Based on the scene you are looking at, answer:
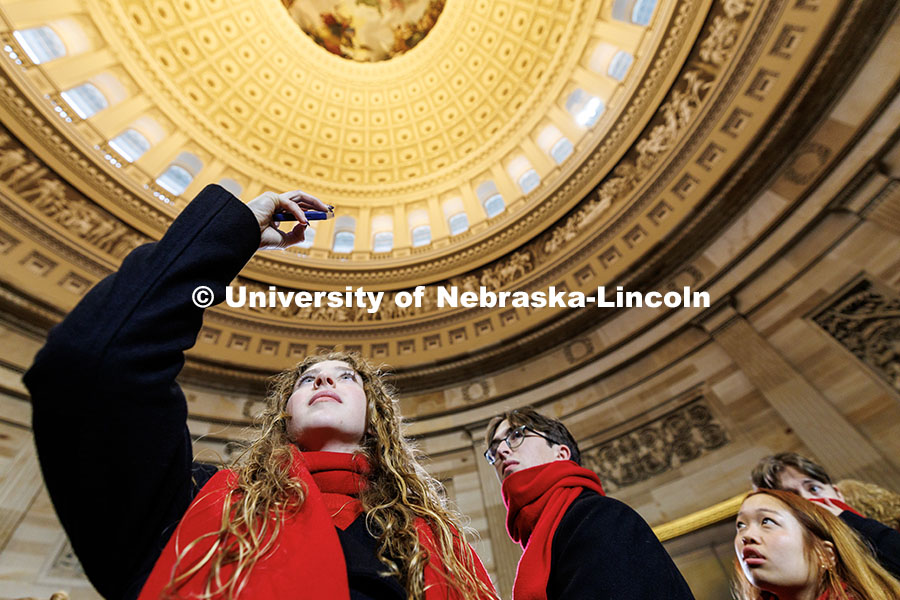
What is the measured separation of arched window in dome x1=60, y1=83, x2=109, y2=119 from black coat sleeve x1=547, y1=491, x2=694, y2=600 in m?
14.1

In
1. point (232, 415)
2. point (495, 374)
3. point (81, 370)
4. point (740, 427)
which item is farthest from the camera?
point (495, 374)

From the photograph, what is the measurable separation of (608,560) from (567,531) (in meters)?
0.27

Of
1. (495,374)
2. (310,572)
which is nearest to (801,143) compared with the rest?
(495,374)

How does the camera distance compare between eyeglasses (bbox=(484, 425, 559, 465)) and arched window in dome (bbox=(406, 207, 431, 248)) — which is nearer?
eyeglasses (bbox=(484, 425, 559, 465))

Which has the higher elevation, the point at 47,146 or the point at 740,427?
the point at 47,146

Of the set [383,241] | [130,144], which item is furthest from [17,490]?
[383,241]

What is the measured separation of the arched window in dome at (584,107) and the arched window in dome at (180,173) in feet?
40.4

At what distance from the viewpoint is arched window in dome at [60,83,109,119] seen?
33.7 ft

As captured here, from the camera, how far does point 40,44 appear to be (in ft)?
32.3

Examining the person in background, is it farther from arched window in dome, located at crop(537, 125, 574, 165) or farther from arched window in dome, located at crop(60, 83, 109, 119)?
arched window in dome, located at crop(60, 83, 109, 119)

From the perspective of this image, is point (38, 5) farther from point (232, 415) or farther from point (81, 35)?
point (232, 415)

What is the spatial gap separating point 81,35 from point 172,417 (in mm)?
15736

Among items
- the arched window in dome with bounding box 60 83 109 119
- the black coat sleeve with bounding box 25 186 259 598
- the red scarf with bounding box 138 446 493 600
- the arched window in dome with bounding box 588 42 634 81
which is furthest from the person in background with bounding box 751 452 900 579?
the arched window in dome with bounding box 60 83 109 119

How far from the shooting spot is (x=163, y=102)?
41.6ft
